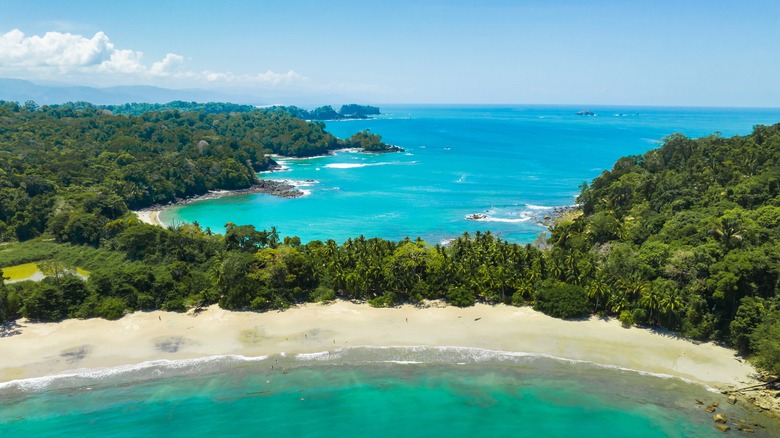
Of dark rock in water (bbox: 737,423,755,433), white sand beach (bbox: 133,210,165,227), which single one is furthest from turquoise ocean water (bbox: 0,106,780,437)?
white sand beach (bbox: 133,210,165,227)

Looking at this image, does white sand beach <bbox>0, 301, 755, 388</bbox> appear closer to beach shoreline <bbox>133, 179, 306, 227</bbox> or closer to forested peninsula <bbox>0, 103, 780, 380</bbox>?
forested peninsula <bbox>0, 103, 780, 380</bbox>

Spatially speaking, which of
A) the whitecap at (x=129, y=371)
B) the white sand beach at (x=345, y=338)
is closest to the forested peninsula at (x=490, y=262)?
the white sand beach at (x=345, y=338)

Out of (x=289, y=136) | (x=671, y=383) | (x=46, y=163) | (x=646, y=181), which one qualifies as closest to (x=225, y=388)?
(x=671, y=383)

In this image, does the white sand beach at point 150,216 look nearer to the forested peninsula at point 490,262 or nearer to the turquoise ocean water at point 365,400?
the forested peninsula at point 490,262

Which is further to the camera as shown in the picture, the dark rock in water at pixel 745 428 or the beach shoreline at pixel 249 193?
the beach shoreline at pixel 249 193

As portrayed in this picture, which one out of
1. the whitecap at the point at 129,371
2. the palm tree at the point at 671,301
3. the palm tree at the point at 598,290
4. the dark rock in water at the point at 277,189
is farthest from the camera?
the dark rock in water at the point at 277,189

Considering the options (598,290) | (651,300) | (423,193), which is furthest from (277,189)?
(651,300)

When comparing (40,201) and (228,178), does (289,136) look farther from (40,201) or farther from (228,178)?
(40,201)
